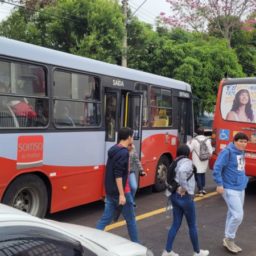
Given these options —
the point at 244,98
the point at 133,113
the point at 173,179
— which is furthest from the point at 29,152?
the point at 244,98

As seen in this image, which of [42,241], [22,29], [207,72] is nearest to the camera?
[42,241]

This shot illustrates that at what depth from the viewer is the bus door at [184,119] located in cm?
1100

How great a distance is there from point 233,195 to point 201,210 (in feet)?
7.94

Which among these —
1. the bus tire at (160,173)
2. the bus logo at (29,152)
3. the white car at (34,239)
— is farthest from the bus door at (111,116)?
the white car at (34,239)

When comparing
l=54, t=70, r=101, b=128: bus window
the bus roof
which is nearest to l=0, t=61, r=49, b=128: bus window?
the bus roof

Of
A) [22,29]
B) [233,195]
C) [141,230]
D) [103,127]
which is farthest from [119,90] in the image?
[22,29]

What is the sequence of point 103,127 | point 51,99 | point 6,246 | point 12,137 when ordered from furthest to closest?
point 103,127, point 51,99, point 12,137, point 6,246

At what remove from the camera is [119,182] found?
18.0 ft

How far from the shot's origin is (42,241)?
8.85 ft

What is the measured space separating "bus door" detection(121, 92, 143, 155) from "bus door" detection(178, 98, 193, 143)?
230 centimetres

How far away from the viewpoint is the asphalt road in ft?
20.6

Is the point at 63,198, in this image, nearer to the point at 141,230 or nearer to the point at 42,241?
the point at 141,230

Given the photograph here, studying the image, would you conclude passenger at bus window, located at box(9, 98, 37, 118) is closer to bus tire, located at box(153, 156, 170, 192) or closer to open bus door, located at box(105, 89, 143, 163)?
open bus door, located at box(105, 89, 143, 163)

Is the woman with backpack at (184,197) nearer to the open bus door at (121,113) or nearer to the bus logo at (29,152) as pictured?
the bus logo at (29,152)
